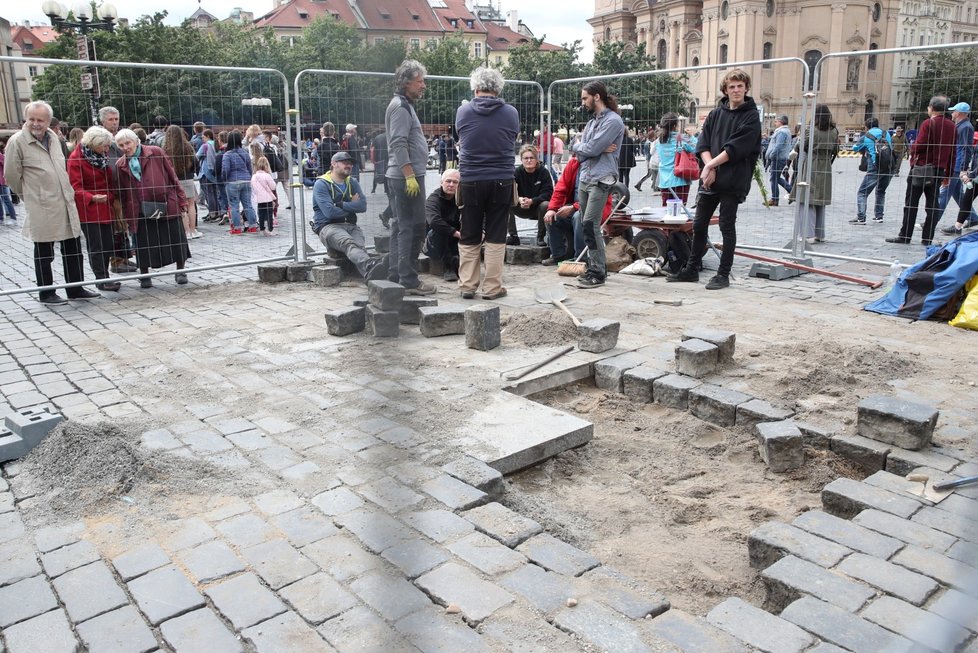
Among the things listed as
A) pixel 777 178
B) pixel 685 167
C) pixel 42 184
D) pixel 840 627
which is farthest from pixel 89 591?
pixel 777 178

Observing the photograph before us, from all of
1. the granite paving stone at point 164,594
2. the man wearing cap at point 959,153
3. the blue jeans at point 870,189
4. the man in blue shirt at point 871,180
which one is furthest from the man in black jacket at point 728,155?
the granite paving stone at point 164,594

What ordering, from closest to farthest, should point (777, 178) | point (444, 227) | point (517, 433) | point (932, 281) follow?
point (517, 433)
point (932, 281)
point (444, 227)
point (777, 178)

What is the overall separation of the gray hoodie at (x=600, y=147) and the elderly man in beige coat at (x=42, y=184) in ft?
16.7

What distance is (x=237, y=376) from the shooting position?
5387 mm

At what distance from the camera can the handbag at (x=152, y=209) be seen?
8.62 metres

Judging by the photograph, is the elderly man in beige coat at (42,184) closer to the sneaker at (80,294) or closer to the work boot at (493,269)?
the sneaker at (80,294)

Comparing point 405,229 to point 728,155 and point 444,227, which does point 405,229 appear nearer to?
point 444,227

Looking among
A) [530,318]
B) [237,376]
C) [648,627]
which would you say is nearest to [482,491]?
[648,627]

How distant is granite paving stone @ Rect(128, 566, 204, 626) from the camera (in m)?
2.70

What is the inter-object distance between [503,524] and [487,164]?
465 cm

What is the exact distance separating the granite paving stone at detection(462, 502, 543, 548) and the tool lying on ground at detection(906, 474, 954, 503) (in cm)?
174

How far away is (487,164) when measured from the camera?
7262mm

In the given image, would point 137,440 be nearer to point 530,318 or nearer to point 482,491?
point 482,491

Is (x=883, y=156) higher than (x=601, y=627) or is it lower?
higher
